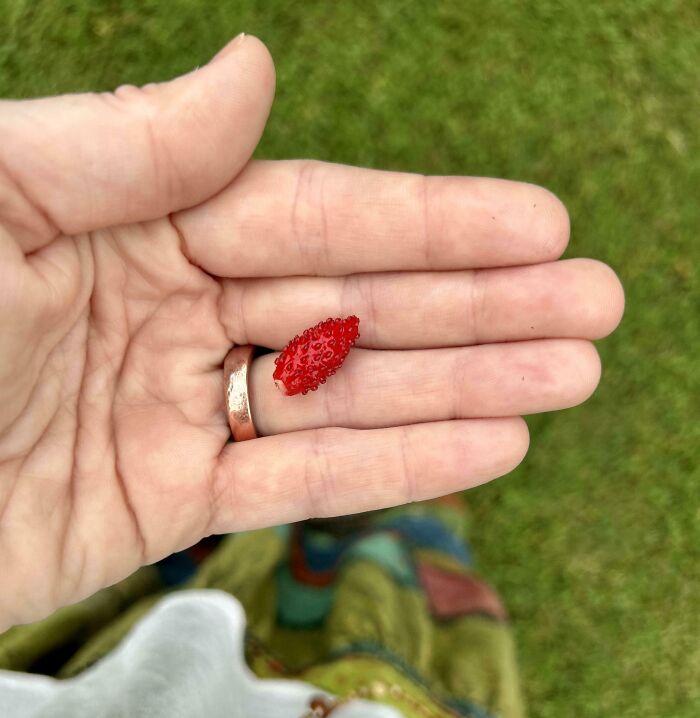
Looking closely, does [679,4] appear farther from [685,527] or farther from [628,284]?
[685,527]

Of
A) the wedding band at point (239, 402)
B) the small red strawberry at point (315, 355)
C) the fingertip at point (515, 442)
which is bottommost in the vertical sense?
the wedding band at point (239, 402)

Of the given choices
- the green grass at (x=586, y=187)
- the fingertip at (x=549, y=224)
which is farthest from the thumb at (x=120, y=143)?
the green grass at (x=586, y=187)

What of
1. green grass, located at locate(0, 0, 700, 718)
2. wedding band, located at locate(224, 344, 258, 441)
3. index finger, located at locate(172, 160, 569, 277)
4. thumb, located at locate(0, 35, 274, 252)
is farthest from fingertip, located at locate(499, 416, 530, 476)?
thumb, located at locate(0, 35, 274, 252)

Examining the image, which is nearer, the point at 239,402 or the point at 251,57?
the point at 251,57

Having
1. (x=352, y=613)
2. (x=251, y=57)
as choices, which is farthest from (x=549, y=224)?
(x=352, y=613)

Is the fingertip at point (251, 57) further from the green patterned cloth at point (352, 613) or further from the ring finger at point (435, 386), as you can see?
the green patterned cloth at point (352, 613)

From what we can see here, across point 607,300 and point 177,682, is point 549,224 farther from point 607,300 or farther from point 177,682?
point 177,682
